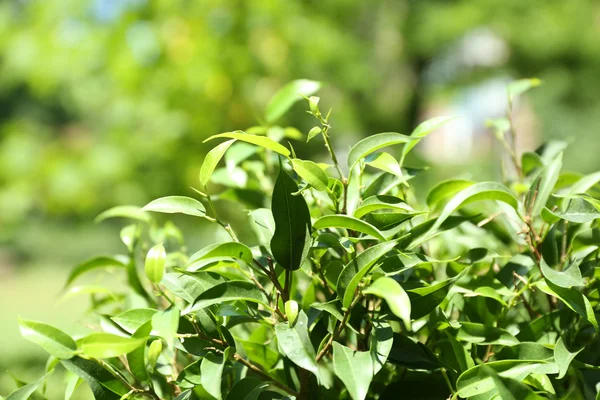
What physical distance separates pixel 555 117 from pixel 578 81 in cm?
125

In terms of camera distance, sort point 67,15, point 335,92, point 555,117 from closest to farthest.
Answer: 1. point 67,15
2. point 335,92
3. point 555,117

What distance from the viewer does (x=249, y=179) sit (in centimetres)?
79

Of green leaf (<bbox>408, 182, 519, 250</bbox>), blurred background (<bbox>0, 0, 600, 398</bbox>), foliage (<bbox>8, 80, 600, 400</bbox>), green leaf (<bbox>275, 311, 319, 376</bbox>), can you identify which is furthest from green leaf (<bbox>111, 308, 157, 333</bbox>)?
blurred background (<bbox>0, 0, 600, 398</bbox>)

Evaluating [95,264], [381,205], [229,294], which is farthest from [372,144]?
[95,264]

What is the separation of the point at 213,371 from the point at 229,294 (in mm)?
58

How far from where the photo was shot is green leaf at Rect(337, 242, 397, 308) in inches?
17.4

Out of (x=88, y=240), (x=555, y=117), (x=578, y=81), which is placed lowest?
(x=88, y=240)

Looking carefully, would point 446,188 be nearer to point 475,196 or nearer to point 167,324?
point 475,196

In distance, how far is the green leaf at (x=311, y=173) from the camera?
1.51 feet

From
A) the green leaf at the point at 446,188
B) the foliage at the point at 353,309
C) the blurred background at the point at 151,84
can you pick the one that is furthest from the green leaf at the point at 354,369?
the blurred background at the point at 151,84

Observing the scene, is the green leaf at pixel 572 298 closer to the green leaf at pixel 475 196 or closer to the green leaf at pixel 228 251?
the green leaf at pixel 475 196

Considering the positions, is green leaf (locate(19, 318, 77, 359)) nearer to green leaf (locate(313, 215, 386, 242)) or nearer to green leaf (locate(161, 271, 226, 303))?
green leaf (locate(161, 271, 226, 303))

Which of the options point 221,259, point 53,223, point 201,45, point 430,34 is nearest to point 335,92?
point 430,34

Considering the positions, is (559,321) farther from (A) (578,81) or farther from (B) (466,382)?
(A) (578,81)
